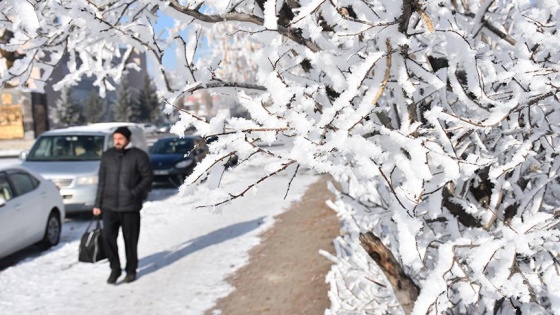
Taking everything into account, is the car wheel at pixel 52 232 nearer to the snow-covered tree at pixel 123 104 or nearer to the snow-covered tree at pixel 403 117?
the snow-covered tree at pixel 403 117

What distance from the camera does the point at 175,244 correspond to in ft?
27.7

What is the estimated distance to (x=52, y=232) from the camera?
8.26m

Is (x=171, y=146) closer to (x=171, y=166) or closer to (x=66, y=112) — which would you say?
(x=171, y=166)

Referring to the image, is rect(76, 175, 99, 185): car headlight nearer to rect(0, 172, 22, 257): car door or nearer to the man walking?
rect(0, 172, 22, 257): car door

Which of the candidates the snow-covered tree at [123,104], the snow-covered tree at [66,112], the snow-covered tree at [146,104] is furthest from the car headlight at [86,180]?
the snow-covered tree at [146,104]

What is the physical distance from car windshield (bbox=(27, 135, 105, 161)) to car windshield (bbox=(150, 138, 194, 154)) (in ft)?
15.4

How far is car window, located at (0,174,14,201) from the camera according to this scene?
7.41 meters

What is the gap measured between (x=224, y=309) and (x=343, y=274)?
142 centimetres

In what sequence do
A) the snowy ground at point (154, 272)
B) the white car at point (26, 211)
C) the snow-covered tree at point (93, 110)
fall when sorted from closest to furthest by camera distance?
the snowy ground at point (154, 272), the white car at point (26, 211), the snow-covered tree at point (93, 110)

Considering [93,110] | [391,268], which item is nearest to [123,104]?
[93,110]

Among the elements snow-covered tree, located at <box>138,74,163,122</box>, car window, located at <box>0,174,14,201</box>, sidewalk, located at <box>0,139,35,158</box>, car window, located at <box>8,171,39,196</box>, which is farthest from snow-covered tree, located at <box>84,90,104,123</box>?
car window, located at <box>0,174,14,201</box>

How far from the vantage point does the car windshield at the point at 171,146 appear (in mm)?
16422

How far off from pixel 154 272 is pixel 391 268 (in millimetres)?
4554

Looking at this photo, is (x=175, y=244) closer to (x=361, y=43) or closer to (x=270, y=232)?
(x=270, y=232)
